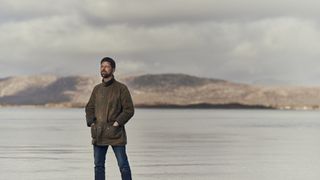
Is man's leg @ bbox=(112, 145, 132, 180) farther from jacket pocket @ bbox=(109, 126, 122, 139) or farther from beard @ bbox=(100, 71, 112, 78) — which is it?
beard @ bbox=(100, 71, 112, 78)

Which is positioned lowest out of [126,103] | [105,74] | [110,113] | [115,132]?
[115,132]

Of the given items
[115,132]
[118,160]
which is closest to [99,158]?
[118,160]

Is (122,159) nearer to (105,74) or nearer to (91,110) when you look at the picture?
(91,110)

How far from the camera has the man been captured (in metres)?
10.2

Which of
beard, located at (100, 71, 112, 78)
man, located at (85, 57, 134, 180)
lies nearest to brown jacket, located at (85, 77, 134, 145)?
man, located at (85, 57, 134, 180)

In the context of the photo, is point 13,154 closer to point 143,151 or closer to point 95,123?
point 143,151

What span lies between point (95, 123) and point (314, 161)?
11.4 meters

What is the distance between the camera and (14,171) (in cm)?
1616

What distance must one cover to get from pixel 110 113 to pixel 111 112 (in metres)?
0.02

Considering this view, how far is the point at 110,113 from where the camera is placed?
1022 centimetres

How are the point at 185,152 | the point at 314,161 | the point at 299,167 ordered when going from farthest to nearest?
the point at 185,152 < the point at 314,161 < the point at 299,167

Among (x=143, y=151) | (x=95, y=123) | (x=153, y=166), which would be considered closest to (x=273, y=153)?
(x=143, y=151)

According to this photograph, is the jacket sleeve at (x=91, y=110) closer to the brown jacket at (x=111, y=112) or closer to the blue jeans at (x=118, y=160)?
the brown jacket at (x=111, y=112)

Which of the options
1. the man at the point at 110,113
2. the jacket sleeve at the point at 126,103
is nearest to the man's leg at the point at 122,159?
the man at the point at 110,113
